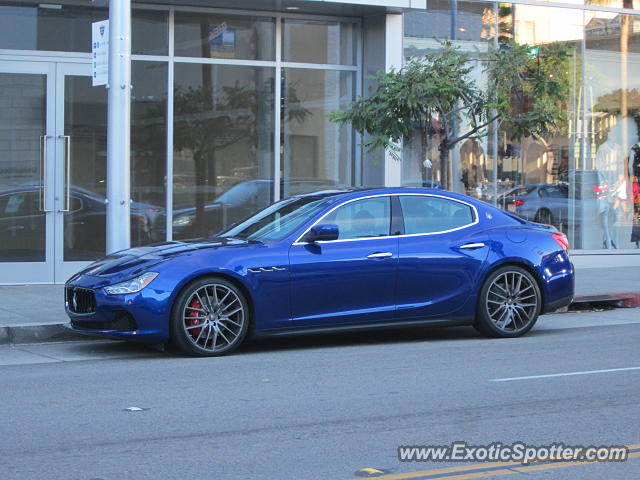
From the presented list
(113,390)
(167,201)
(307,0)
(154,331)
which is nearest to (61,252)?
(167,201)

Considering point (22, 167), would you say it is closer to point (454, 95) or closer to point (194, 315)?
point (454, 95)

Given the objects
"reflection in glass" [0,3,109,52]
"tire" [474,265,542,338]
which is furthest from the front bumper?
"reflection in glass" [0,3,109,52]

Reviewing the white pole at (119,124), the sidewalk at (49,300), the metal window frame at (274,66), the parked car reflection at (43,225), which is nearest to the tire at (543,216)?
the sidewalk at (49,300)

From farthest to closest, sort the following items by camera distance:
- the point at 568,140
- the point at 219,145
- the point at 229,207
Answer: the point at 568,140 → the point at 229,207 → the point at 219,145

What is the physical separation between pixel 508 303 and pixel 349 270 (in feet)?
6.47

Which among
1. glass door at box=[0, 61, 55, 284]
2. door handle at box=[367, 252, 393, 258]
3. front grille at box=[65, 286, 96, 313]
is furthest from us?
glass door at box=[0, 61, 55, 284]

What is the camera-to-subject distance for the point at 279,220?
Result: 1028 centimetres

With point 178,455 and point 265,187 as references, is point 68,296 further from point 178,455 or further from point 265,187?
point 265,187

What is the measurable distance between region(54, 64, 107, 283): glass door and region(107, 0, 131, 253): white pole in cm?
390

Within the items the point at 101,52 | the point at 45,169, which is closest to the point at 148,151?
the point at 45,169

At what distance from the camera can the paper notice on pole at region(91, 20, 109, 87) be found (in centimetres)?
1150

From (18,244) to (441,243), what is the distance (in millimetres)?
7385

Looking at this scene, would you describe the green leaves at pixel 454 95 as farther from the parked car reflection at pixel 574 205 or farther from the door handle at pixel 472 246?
the parked car reflection at pixel 574 205

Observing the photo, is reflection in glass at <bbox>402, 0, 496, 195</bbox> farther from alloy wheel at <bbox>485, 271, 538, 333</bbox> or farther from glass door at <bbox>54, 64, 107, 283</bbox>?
alloy wheel at <bbox>485, 271, 538, 333</bbox>
